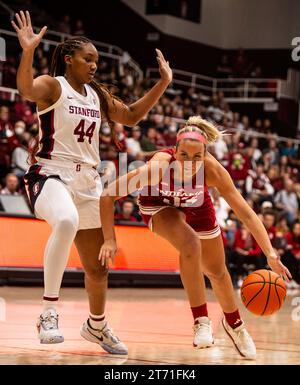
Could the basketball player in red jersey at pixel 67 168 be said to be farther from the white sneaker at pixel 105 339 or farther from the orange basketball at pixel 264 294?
the orange basketball at pixel 264 294

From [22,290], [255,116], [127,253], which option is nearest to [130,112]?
[22,290]

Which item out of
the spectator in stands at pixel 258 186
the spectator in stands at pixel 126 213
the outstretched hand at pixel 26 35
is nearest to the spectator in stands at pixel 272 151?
the spectator in stands at pixel 258 186

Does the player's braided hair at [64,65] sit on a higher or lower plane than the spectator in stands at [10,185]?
higher

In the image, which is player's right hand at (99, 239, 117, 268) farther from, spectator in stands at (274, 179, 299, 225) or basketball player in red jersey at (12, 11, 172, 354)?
spectator in stands at (274, 179, 299, 225)

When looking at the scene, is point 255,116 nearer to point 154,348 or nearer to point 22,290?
point 22,290

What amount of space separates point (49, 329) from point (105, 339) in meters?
0.65

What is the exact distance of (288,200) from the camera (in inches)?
724

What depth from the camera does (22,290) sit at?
37.2 ft

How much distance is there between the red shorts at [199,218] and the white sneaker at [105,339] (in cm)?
82

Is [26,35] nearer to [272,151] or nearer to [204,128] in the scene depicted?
[204,128]

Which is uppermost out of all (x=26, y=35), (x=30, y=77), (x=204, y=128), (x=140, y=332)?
(x=26, y=35)

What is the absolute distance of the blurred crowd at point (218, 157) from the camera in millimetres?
13336

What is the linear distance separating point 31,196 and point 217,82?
24.3 m

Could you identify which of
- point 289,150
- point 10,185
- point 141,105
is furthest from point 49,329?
point 289,150
